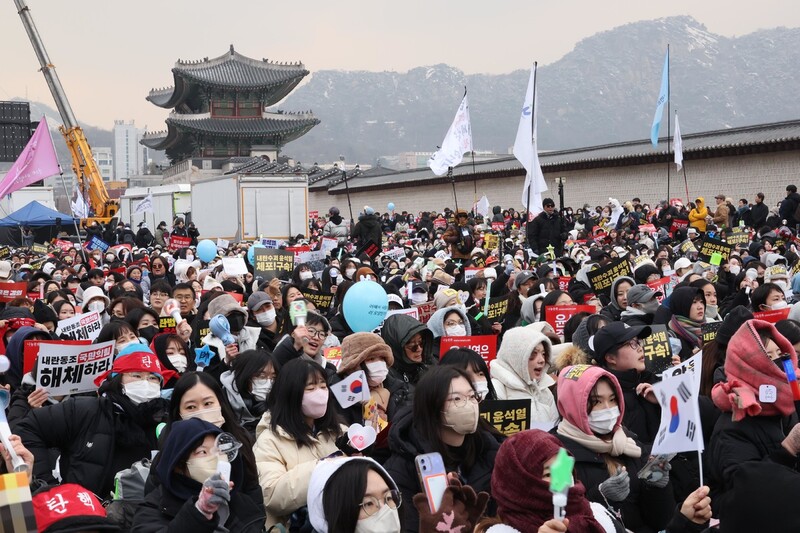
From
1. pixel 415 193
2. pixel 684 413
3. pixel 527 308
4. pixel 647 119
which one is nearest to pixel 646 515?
pixel 684 413

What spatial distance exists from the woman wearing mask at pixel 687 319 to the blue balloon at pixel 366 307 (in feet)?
6.88

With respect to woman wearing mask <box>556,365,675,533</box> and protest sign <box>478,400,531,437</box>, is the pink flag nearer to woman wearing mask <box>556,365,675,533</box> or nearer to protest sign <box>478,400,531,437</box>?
protest sign <box>478,400,531,437</box>

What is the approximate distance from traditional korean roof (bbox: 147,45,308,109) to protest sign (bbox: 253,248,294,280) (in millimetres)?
53099

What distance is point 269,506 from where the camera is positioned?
453 cm

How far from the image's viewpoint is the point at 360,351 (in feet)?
18.6

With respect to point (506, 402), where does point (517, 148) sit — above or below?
above

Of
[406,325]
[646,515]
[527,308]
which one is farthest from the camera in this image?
[527,308]

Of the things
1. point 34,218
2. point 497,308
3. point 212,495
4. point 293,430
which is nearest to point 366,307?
point 497,308

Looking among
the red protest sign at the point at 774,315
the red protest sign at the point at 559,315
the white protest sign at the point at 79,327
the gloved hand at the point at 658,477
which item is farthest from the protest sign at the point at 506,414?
the white protest sign at the point at 79,327

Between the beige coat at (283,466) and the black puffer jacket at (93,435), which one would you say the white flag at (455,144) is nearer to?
the black puffer jacket at (93,435)

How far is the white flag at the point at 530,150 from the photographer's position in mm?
15008

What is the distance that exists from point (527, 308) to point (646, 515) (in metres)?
5.01

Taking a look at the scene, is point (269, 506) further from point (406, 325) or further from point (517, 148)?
point (517, 148)

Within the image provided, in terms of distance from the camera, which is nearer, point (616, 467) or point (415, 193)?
point (616, 467)
